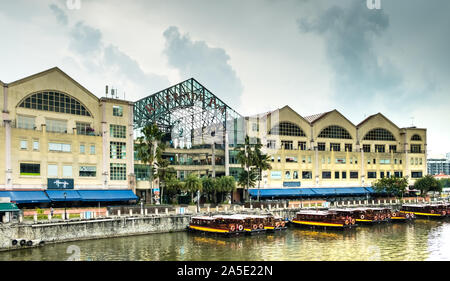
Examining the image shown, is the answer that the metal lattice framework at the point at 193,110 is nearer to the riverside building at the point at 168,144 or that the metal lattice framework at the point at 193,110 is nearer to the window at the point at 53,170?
A: the riverside building at the point at 168,144

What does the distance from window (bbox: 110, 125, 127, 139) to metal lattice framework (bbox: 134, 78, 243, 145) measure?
61.4 ft

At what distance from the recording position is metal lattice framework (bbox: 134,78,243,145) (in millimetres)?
97250

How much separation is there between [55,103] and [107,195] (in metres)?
18.2

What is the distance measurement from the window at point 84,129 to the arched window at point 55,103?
1897 millimetres

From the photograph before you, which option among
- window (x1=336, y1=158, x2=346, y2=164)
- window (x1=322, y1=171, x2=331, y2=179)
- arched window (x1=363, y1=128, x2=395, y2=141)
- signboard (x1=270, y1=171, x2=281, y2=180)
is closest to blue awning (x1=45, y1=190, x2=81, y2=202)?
signboard (x1=270, y1=171, x2=281, y2=180)

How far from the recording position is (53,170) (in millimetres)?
71438

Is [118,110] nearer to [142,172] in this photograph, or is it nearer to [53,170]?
[142,172]

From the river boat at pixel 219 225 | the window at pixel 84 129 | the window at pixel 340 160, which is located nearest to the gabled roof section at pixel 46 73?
the window at pixel 84 129

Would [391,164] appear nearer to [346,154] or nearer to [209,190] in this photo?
[346,154]

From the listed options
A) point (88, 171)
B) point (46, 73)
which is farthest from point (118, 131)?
point (46, 73)

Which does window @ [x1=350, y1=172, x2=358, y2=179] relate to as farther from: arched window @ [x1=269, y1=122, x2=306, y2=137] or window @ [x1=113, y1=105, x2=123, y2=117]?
window @ [x1=113, y1=105, x2=123, y2=117]

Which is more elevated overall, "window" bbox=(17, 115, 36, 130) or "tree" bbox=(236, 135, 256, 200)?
"window" bbox=(17, 115, 36, 130)

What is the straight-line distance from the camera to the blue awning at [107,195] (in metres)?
72.2

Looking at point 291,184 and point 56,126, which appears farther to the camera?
point 291,184
